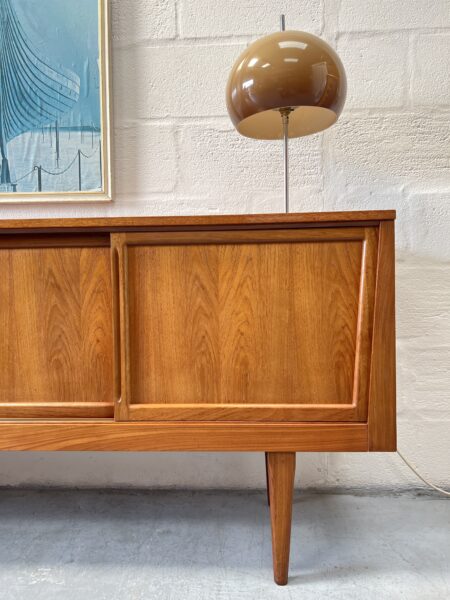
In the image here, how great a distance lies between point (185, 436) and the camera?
2.41ft

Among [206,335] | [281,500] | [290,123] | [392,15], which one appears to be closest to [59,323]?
[206,335]

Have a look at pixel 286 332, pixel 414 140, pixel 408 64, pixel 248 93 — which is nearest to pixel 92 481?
pixel 286 332

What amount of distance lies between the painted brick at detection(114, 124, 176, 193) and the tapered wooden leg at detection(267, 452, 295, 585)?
28.5 inches

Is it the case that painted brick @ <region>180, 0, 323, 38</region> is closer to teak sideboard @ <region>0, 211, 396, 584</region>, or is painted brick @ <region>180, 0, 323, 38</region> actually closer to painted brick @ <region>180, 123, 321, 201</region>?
painted brick @ <region>180, 123, 321, 201</region>

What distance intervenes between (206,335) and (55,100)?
0.81 metres

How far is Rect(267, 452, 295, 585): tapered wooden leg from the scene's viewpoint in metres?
0.75

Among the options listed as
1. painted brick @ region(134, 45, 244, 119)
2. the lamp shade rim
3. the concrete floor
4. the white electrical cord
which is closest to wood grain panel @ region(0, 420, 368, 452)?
the concrete floor

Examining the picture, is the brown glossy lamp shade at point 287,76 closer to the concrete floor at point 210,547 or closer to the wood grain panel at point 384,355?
the wood grain panel at point 384,355

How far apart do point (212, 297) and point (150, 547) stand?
1.76ft

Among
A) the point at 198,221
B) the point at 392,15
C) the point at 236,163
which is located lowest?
the point at 198,221

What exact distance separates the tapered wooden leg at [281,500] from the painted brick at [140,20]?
105 centimetres

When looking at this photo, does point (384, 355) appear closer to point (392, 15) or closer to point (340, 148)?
point (340, 148)

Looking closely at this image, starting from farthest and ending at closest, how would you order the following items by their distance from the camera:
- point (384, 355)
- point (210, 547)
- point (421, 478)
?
point (421, 478), point (210, 547), point (384, 355)

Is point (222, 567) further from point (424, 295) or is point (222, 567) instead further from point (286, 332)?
point (424, 295)
